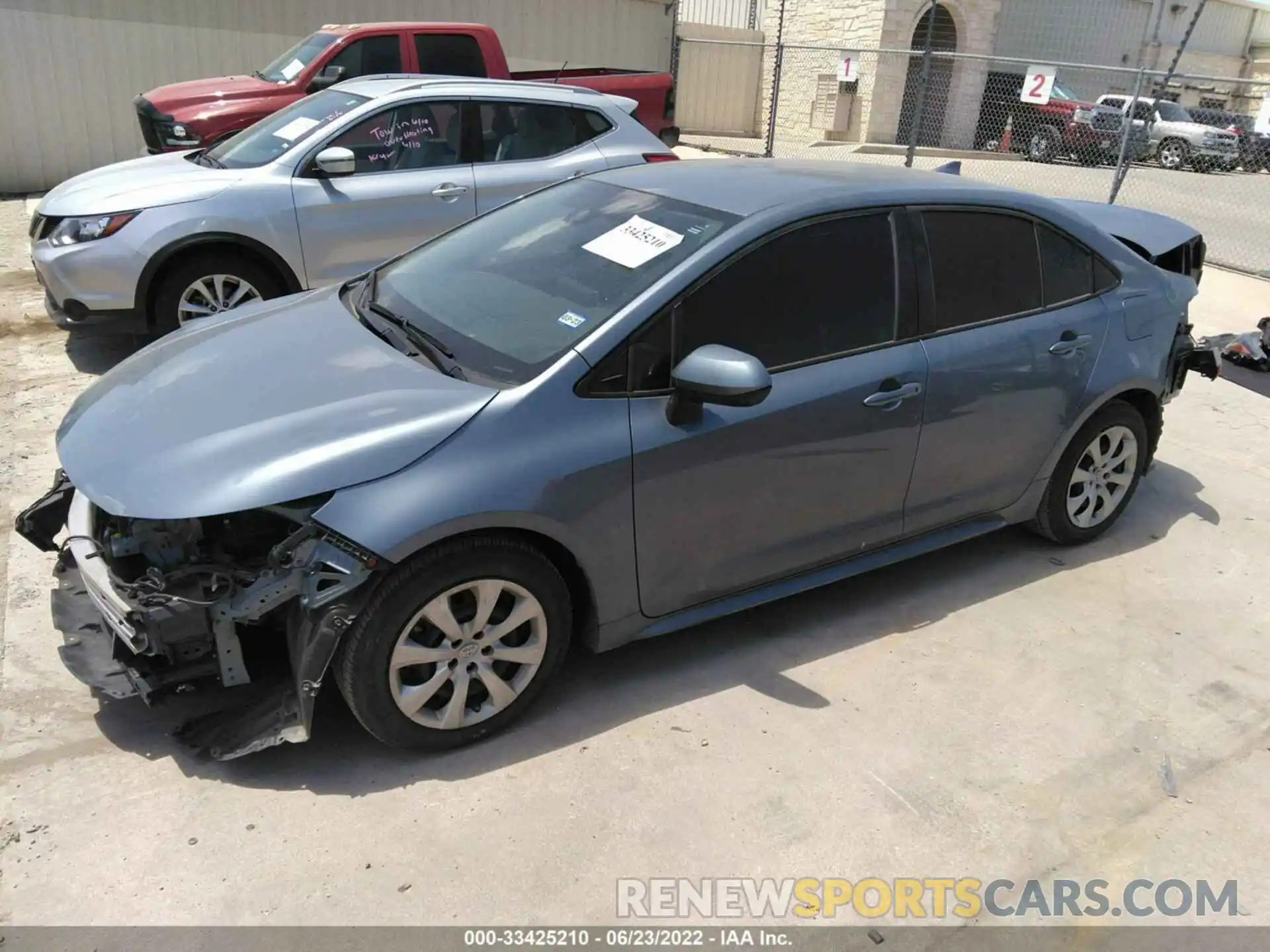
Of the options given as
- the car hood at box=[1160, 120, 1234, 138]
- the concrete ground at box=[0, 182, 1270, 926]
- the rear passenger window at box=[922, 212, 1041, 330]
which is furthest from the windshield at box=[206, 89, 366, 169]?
the car hood at box=[1160, 120, 1234, 138]

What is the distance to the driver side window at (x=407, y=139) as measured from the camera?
6496 mm

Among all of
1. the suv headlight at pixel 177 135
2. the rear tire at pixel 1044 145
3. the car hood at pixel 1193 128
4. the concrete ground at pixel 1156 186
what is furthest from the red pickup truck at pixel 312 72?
the car hood at pixel 1193 128

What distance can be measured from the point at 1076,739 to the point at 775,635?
1080 mm

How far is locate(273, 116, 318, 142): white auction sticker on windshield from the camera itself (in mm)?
6484

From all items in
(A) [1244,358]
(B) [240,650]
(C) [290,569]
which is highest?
(C) [290,569]

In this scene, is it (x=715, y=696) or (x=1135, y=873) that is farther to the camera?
(x=715, y=696)

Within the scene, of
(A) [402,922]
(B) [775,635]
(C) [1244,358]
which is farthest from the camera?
(C) [1244,358]

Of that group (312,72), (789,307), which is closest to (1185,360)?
(789,307)

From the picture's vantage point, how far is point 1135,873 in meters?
2.84

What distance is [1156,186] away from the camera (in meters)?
18.6

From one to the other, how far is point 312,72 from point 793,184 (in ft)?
23.7

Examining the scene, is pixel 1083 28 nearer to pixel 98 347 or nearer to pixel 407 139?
pixel 407 139

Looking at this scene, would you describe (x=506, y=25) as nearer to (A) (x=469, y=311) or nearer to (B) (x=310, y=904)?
(A) (x=469, y=311)

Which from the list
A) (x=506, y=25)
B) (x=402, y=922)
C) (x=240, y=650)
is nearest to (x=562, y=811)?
(x=402, y=922)
